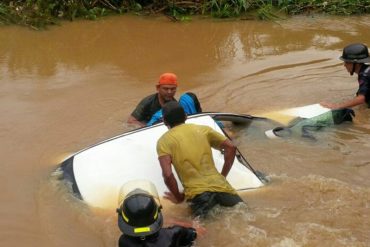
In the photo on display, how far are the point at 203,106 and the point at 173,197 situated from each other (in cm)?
320

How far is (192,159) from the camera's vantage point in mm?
4164

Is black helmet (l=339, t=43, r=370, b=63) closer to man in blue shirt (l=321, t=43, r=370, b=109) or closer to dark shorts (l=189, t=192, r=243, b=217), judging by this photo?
man in blue shirt (l=321, t=43, r=370, b=109)

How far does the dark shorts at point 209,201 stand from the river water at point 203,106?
95mm

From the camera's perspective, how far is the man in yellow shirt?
414 centimetres

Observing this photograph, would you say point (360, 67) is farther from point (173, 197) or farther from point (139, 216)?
A: point (139, 216)

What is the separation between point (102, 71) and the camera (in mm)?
8430

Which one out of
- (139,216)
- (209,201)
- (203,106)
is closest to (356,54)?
(203,106)

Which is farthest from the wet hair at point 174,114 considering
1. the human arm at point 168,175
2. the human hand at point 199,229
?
the human hand at point 199,229

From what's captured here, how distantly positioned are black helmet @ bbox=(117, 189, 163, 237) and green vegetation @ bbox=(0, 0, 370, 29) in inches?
305

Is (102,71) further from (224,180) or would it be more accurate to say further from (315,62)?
(224,180)

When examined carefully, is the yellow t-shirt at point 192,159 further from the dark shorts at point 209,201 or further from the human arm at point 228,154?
the human arm at point 228,154

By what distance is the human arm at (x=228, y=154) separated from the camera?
435 cm

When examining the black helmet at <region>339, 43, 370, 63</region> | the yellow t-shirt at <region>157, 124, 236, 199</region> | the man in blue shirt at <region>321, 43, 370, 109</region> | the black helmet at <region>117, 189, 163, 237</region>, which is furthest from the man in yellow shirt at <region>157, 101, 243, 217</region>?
the black helmet at <region>339, 43, 370, 63</region>

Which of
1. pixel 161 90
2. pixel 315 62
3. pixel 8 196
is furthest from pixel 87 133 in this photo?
pixel 315 62
